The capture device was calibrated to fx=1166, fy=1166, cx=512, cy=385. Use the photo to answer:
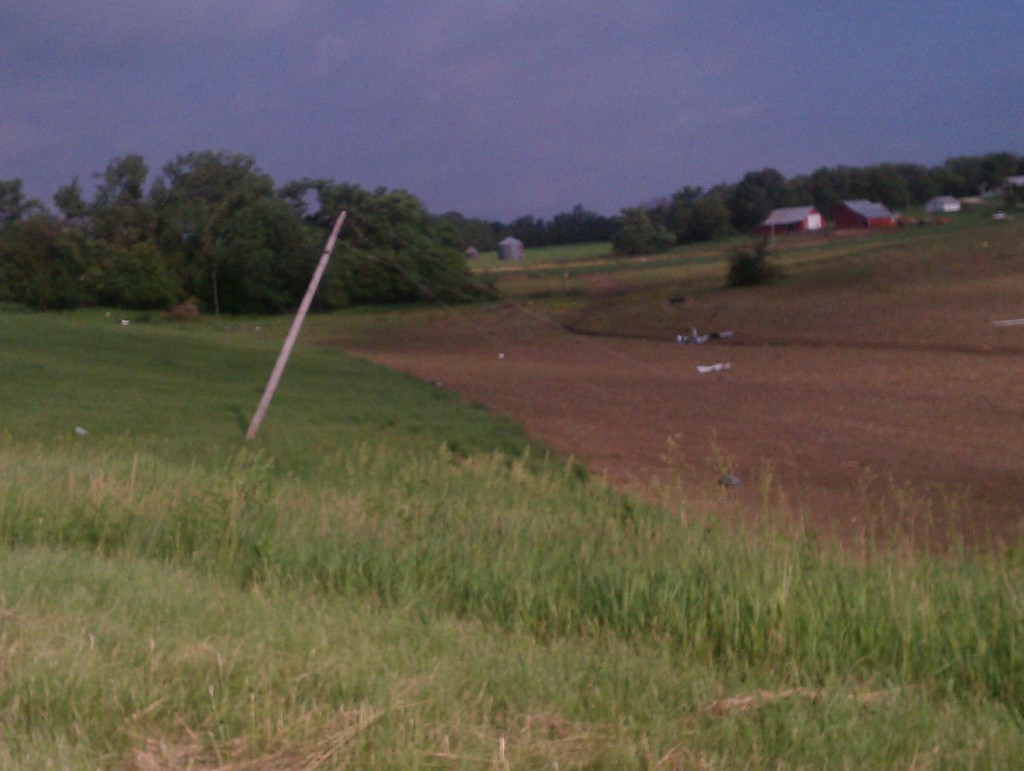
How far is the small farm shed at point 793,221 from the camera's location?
7838cm

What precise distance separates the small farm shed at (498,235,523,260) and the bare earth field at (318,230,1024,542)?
33389 mm

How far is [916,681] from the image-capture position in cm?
602

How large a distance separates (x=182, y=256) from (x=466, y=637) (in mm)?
53370

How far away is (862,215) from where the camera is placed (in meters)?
79.2

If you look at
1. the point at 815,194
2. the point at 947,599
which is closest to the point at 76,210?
the point at 815,194

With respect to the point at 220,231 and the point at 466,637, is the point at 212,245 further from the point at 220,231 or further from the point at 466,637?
the point at 466,637

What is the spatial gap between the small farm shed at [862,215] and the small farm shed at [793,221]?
218 cm

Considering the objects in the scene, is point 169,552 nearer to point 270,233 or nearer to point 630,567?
point 630,567

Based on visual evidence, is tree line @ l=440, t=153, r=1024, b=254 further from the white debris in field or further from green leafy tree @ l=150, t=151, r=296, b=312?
the white debris in field

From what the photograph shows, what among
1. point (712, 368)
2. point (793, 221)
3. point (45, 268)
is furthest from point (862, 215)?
point (45, 268)

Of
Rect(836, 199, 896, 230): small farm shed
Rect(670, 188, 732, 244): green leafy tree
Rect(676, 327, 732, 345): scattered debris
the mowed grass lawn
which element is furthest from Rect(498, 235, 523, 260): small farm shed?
the mowed grass lawn

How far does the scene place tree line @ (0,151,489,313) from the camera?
167ft

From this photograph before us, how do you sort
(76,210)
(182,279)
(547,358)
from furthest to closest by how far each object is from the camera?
(76,210) → (182,279) → (547,358)

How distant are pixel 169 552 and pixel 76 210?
5631 cm
